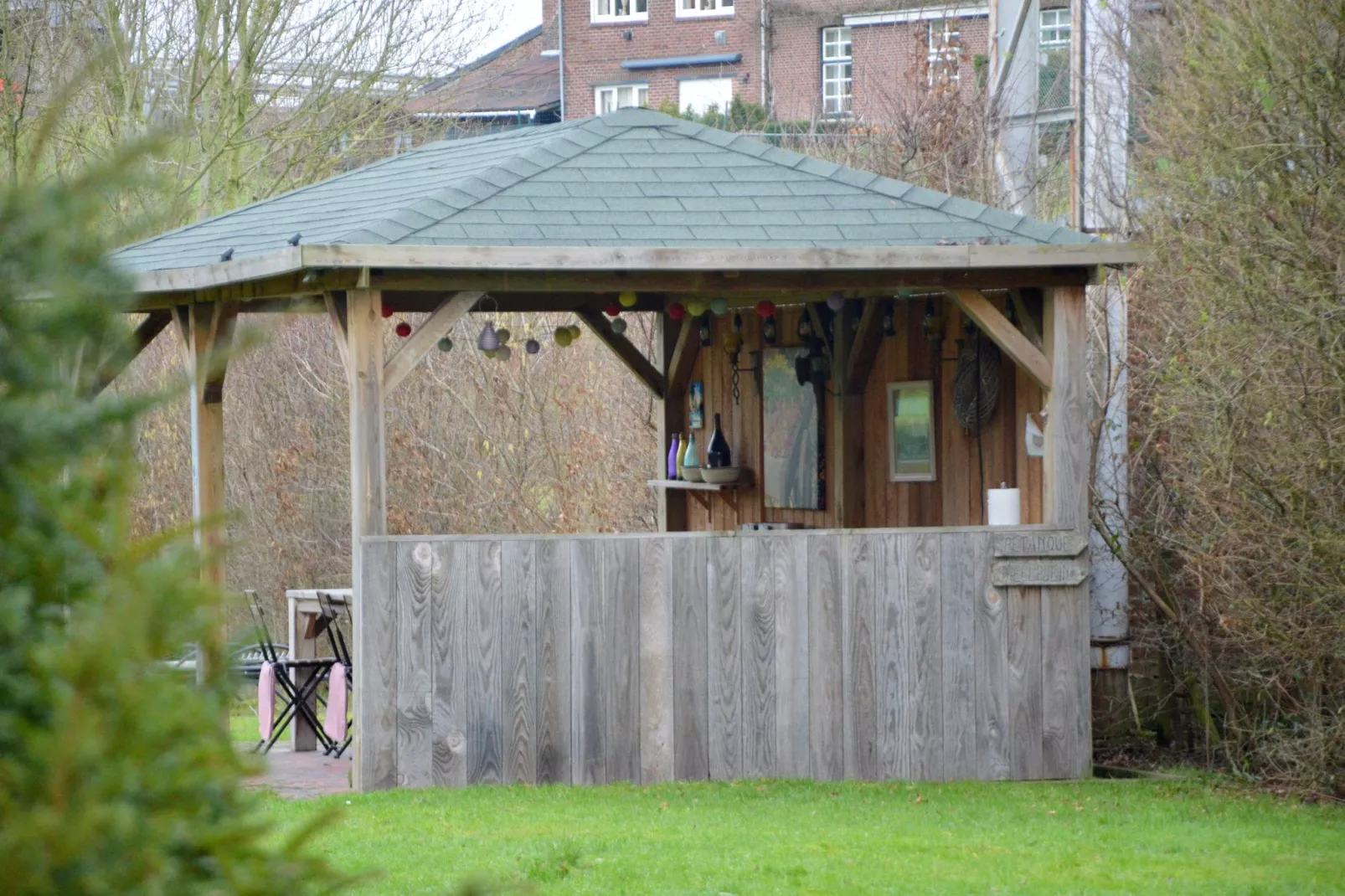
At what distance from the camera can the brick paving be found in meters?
8.48

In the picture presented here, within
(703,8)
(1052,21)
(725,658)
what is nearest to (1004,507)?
(725,658)

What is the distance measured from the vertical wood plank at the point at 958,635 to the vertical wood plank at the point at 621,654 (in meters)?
1.58

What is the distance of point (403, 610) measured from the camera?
8.09m

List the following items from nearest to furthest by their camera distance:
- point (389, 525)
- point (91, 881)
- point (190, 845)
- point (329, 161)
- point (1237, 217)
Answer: point (91, 881) → point (190, 845) → point (1237, 217) → point (389, 525) → point (329, 161)

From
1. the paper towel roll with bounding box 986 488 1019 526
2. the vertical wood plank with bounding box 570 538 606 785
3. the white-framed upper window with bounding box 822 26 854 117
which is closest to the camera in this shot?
the vertical wood plank with bounding box 570 538 606 785

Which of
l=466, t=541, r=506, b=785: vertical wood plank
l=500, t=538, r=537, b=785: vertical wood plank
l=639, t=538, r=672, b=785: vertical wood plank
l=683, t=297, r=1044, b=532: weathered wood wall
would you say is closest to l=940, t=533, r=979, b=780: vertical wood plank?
l=683, t=297, r=1044, b=532: weathered wood wall

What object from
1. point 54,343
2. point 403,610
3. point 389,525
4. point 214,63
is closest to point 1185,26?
point 403,610

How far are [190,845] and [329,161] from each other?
16.7 meters

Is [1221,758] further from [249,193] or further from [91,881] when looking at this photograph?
[249,193]

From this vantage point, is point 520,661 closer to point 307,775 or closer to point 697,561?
point 697,561

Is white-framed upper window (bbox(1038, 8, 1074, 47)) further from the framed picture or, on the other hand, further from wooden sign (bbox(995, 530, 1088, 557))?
wooden sign (bbox(995, 530, 1088, 557))

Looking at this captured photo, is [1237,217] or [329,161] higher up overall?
[329,161]

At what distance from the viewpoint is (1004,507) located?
29.3 ft

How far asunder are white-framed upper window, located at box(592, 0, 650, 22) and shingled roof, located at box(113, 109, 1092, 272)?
96.1 ft
